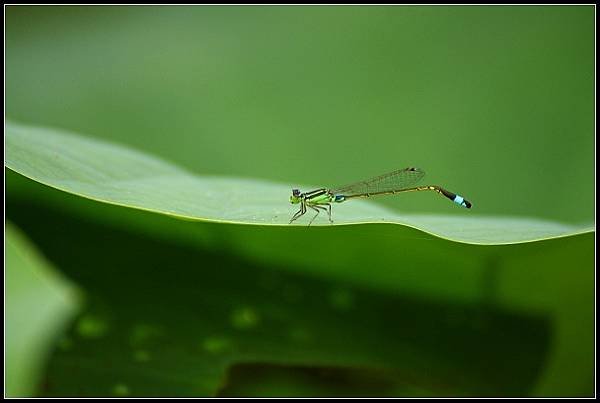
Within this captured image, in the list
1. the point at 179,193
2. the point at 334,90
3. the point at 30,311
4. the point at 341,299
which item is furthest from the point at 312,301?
the point at 334,90

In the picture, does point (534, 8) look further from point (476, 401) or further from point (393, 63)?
point (476, 401)

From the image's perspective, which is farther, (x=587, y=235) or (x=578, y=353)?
(x=578, y=353)

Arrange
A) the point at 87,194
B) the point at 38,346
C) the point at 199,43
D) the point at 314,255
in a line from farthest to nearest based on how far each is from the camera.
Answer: the point at 199,43 < the point at 38,346 < the point at 314,255 < the point at 87,194

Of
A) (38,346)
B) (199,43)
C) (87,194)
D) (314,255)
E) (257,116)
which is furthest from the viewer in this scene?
(199,43)

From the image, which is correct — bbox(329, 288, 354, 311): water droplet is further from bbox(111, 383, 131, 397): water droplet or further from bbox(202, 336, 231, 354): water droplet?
bbox(111, 383, 131, 397): water droplet

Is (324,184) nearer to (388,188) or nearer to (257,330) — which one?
(388,188)

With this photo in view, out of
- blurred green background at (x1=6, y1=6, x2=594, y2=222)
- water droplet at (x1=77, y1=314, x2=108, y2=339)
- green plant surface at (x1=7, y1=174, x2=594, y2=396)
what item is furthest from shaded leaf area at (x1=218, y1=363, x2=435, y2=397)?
blurred green background at (x1=6, y1=6, x2=594, y2=222)

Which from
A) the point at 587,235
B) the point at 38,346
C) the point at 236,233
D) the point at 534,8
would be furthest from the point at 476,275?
the point at 534,8
